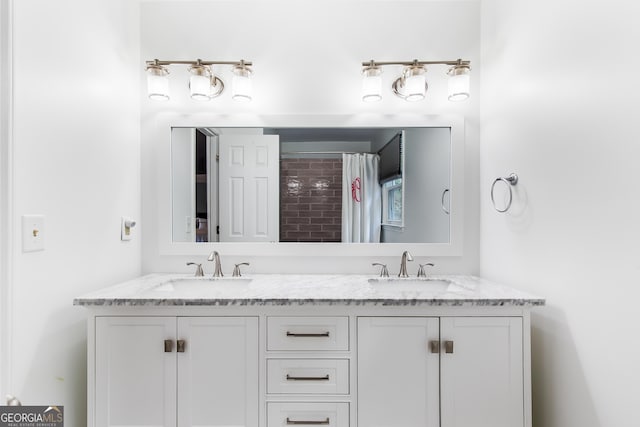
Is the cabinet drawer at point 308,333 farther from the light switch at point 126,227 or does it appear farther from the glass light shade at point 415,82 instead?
the glass light shade at point 415,82

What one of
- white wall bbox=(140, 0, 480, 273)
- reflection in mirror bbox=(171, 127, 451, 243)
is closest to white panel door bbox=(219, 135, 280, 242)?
reflection in mirror bbox=(171, 127, 451, 243)

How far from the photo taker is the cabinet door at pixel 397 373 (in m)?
1.30

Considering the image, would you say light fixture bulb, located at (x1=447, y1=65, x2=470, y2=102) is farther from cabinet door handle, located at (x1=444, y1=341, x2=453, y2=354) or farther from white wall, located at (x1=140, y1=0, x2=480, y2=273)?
cabinet door handle, located at (x1=444, y1=341, x2=453, y2=354)

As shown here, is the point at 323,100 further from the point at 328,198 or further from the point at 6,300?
the point at 6,300

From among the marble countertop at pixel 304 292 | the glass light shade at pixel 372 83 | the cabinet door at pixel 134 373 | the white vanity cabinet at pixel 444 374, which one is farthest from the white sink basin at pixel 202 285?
the glass light shade at pixel 372 83

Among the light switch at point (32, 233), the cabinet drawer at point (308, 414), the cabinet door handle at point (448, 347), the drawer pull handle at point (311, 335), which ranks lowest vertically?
the cabinet drawer at point (308, 414)

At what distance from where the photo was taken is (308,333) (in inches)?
52.0

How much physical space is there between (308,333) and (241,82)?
50.3 inches

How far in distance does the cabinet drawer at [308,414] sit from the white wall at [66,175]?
86cm

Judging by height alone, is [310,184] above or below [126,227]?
above

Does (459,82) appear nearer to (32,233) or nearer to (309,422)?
(309,422)

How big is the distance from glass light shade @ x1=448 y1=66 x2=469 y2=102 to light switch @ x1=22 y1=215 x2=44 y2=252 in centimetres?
188

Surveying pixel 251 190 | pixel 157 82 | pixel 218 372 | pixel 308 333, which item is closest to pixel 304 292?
pixel 308 333

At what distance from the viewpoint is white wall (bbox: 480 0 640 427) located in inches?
39.6
